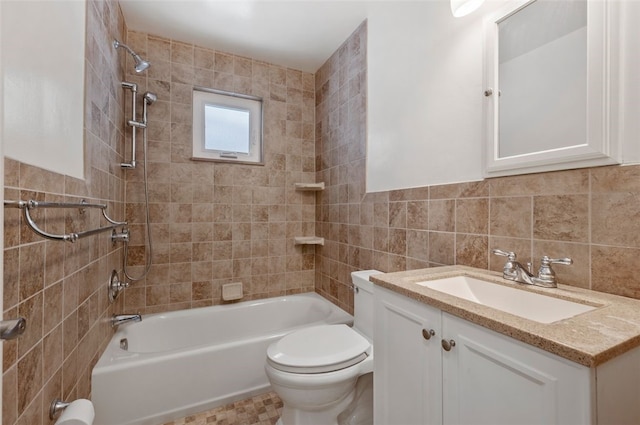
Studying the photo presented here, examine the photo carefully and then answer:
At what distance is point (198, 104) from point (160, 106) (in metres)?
0.28

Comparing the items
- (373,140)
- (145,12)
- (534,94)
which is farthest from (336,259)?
(145,12)

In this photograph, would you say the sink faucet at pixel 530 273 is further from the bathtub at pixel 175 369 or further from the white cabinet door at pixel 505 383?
the bathtub at pixel 175 369

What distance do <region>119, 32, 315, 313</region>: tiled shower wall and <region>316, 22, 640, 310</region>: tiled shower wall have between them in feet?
0.78

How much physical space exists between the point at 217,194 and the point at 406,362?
1912 millimetres

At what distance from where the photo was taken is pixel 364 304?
1.62 m

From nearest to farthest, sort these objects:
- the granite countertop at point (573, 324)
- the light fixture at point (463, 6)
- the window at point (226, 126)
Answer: the granite countertop at point (573, 324), the light fixture at point (463, 6), the window at point (226, 126)

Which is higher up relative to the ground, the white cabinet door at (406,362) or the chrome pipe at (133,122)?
the chrome pipe at (133,122)

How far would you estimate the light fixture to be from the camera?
1148mm

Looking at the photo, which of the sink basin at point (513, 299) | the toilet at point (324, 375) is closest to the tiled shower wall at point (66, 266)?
the toilet at point (324, 375)

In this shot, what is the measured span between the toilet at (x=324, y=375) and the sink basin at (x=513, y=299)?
54cm

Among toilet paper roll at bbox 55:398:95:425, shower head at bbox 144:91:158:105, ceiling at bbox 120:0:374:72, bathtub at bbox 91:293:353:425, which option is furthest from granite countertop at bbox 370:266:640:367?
shower head at bbox 144:91:158:105

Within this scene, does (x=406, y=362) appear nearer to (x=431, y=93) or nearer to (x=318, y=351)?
Result: (x=318, y=351)

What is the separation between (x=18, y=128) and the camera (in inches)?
30.4

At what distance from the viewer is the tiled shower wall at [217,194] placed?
211cm
